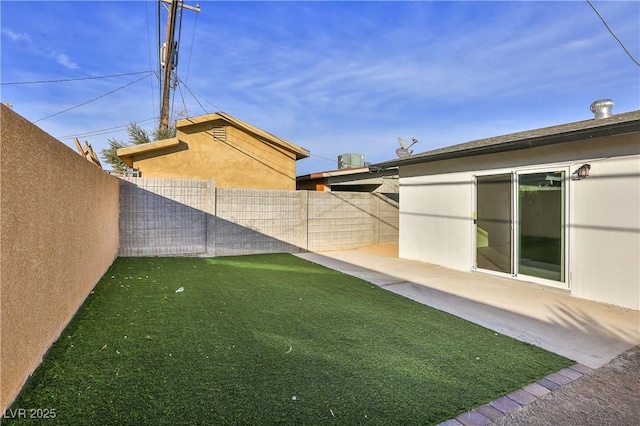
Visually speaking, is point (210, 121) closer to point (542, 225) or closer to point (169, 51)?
point (169, 51)

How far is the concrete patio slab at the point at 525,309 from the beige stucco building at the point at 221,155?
19.6ft

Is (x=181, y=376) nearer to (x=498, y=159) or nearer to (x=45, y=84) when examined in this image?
(x=498, y=159)

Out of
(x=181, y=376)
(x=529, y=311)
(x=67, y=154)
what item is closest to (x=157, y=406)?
(x=181, y=376)

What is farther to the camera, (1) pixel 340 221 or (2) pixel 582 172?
(1) pixel 340 221

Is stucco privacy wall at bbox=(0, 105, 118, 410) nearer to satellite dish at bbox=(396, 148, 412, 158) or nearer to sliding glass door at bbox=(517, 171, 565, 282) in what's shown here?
sliding glass door at bbox=(517, 171, 565, 282)

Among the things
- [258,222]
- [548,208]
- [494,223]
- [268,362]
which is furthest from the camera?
[258,222]

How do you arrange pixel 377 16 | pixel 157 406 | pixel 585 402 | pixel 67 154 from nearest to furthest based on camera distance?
pixel 157 406 < pixel 585 402 < pixel 67 154 < pixel 377 16

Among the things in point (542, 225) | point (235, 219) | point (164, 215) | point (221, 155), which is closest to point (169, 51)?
point (221, 155)

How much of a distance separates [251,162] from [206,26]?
5592 mm

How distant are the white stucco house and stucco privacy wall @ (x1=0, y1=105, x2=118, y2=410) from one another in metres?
6.33

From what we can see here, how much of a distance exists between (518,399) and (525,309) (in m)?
2.54

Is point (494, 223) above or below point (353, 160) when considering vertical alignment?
below

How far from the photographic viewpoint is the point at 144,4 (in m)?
10.8

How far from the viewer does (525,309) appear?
4406 millimetres
